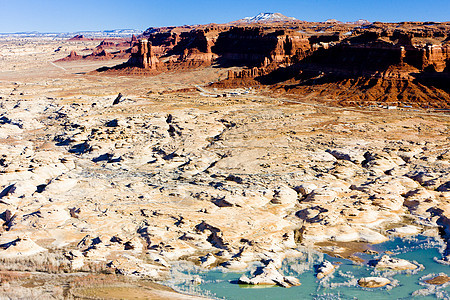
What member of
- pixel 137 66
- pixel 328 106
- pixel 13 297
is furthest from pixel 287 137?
pixel 137 66

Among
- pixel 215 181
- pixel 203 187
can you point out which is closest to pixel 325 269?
pixel 203 187

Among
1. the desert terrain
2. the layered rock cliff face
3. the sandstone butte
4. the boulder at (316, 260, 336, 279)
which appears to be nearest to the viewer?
the boulder at (316, 260, 336, 279)

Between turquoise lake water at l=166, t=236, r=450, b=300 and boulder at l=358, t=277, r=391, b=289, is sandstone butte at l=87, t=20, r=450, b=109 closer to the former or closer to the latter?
turquoise lake water at l=166, t=236, r=450, b=300

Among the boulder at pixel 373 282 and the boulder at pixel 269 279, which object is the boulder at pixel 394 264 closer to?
the boulder at pixel 373 282

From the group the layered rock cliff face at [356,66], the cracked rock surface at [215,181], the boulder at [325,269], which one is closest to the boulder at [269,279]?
the cracked rock surface at [215,181]

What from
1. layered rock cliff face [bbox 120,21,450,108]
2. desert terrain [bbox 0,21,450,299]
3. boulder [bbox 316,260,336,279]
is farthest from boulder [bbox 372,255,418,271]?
layered rock cliff face [bbox 120,21,450,108]

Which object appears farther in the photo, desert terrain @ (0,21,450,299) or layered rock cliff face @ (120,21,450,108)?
layered rock cliff face @ (120,21,450,108)

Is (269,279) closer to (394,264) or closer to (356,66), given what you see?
(394,264)
